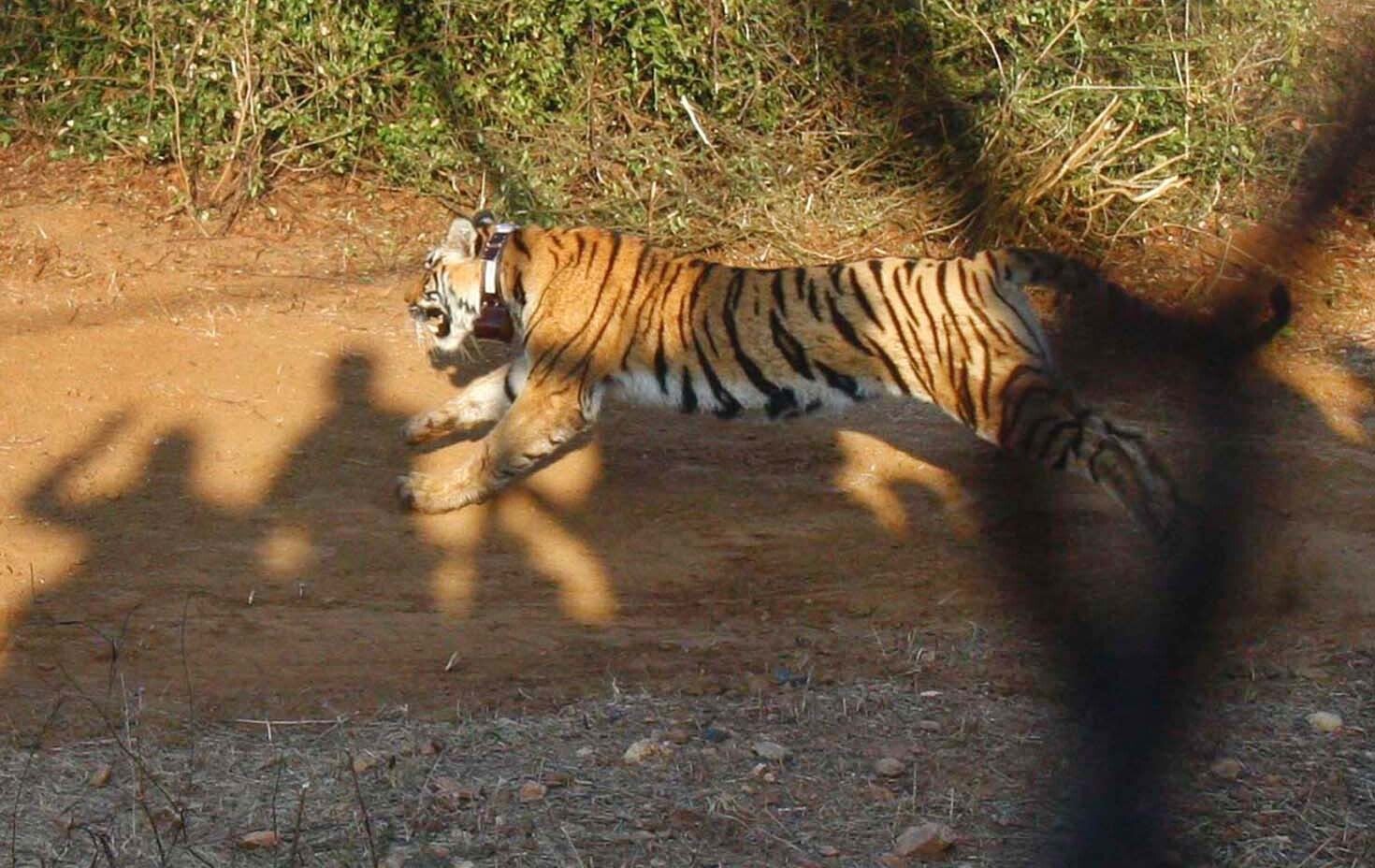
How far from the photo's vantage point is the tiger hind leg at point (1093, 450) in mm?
5918

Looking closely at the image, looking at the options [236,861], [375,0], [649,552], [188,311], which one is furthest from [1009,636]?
[375,0]

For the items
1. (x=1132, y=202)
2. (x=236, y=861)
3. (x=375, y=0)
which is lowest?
(x=236, y=861)

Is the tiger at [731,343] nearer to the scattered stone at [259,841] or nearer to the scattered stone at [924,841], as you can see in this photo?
the scattered stone at [924,841]

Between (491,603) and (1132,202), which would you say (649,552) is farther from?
(1132,202)

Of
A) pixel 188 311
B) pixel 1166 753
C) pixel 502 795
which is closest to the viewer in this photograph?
pixel 1166 753

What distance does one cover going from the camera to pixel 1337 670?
17.1 ft

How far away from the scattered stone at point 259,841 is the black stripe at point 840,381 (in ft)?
10.0

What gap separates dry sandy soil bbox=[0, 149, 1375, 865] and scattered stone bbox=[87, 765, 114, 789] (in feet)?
1.05

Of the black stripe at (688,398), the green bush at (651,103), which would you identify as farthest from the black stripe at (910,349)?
the green bush at (651,103)

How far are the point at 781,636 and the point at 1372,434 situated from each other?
135 inches

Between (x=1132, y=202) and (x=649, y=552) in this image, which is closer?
(x=649, y=552)

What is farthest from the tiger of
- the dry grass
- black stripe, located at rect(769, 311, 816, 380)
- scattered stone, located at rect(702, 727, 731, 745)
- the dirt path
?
scattered stone, located at rect(702, 727, 731, 745)

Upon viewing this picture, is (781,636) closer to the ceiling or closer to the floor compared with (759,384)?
closer to the floor

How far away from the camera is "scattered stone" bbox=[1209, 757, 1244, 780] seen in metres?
4.48
